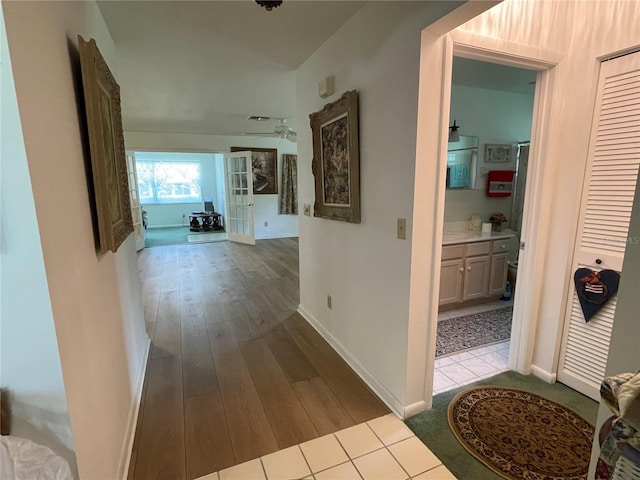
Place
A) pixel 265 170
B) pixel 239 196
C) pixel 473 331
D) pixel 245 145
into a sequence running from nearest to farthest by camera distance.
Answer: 1. pixel 473 331
2. pixel 239 196
3. pixel 245 145
4. pixel 265 170

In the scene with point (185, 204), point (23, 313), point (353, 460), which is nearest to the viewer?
point (23, 313)

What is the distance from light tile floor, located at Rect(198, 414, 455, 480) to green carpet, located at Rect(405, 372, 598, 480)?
0.05 m

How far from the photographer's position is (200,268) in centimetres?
498

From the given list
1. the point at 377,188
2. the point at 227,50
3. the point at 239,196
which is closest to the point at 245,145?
the point at 239,196

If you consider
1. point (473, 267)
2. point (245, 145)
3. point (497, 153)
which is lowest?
point (473, 267)

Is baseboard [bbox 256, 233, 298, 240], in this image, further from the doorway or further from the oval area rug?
the oval area rug

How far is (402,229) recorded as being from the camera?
1.66 m

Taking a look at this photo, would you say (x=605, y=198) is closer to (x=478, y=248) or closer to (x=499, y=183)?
(x=478, y=248)

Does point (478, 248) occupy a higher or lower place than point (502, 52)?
lower

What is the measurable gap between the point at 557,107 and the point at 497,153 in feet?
5.95

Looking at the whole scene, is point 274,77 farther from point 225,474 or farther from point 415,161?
point 225,474

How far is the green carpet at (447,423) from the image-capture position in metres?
1.47

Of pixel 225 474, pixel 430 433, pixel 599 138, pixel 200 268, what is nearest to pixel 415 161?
pixel 599 138

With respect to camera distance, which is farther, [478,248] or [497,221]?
[497,221]
